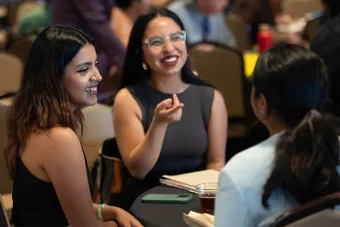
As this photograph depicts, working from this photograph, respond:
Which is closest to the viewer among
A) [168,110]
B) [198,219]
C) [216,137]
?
[198,219]

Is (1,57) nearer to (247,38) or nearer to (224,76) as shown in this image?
(224,76)

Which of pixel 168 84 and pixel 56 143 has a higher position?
pixel 168 84

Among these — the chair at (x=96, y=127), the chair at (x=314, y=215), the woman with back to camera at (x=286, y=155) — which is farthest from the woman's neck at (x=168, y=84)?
the chair at (x=314, y=215)

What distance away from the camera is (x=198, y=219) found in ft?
6.98

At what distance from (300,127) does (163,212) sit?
2.48 feet

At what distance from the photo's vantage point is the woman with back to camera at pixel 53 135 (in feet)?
7.50

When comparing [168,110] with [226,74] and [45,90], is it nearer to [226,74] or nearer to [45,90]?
[45,90]

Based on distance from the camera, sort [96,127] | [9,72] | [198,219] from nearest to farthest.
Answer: [198,219]
[96,127]
[9,72]

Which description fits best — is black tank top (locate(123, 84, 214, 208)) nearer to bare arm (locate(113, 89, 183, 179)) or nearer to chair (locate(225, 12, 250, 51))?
bare arm (locate(113, 89, 183, 179))

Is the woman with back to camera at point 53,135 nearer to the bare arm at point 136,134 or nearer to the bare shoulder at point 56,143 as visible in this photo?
the bare shoulder at point 56,143

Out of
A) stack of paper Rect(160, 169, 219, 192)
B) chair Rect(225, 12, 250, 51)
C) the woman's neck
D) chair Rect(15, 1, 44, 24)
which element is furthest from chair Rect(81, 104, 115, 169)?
chair Rect(15, 1, 44, 24)

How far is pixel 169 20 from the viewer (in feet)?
10.4

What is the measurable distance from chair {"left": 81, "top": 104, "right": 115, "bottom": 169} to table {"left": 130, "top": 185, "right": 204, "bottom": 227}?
0.87m

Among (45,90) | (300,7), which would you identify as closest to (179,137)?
(45,90)
